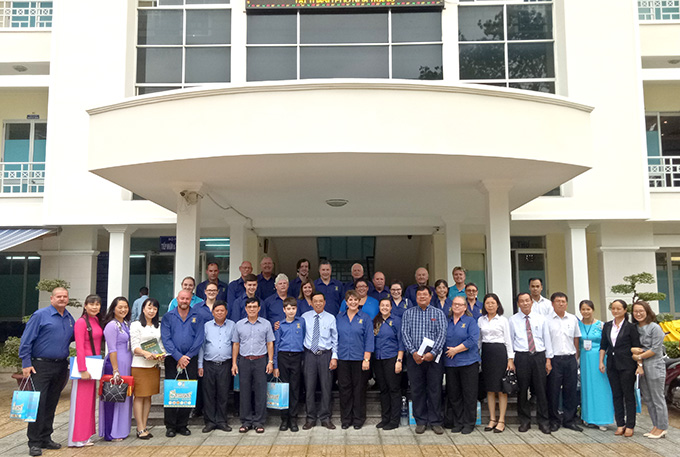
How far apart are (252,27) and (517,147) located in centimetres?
822

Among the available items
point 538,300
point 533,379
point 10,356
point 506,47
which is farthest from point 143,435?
point 506,47

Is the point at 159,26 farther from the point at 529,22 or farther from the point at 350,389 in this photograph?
the point at 350,389

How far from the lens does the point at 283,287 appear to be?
7.63m

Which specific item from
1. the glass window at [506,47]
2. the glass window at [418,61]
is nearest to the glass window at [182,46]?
the glass window at [418,61]

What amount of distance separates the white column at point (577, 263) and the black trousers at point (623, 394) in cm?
580

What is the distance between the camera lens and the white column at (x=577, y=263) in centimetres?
1268

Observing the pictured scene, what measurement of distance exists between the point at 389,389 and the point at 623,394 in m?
2.79

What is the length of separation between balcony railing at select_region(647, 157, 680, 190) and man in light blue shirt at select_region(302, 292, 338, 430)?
954 cm

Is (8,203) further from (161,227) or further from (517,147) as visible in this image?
(517,147)

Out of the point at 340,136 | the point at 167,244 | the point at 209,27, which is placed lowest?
the point at 167,244

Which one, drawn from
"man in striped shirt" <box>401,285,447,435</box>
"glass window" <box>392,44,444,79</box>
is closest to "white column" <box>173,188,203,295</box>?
"man in striped shirt" <box>401,285,447,435</box>

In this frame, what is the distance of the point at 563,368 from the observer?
727cm

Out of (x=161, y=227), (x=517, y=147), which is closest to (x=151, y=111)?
(x=517, y=147)

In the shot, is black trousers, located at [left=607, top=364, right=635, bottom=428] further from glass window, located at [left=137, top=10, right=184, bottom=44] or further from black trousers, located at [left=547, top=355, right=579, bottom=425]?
glass window, located at [left=137, top=10, right=184, bottom=44]
